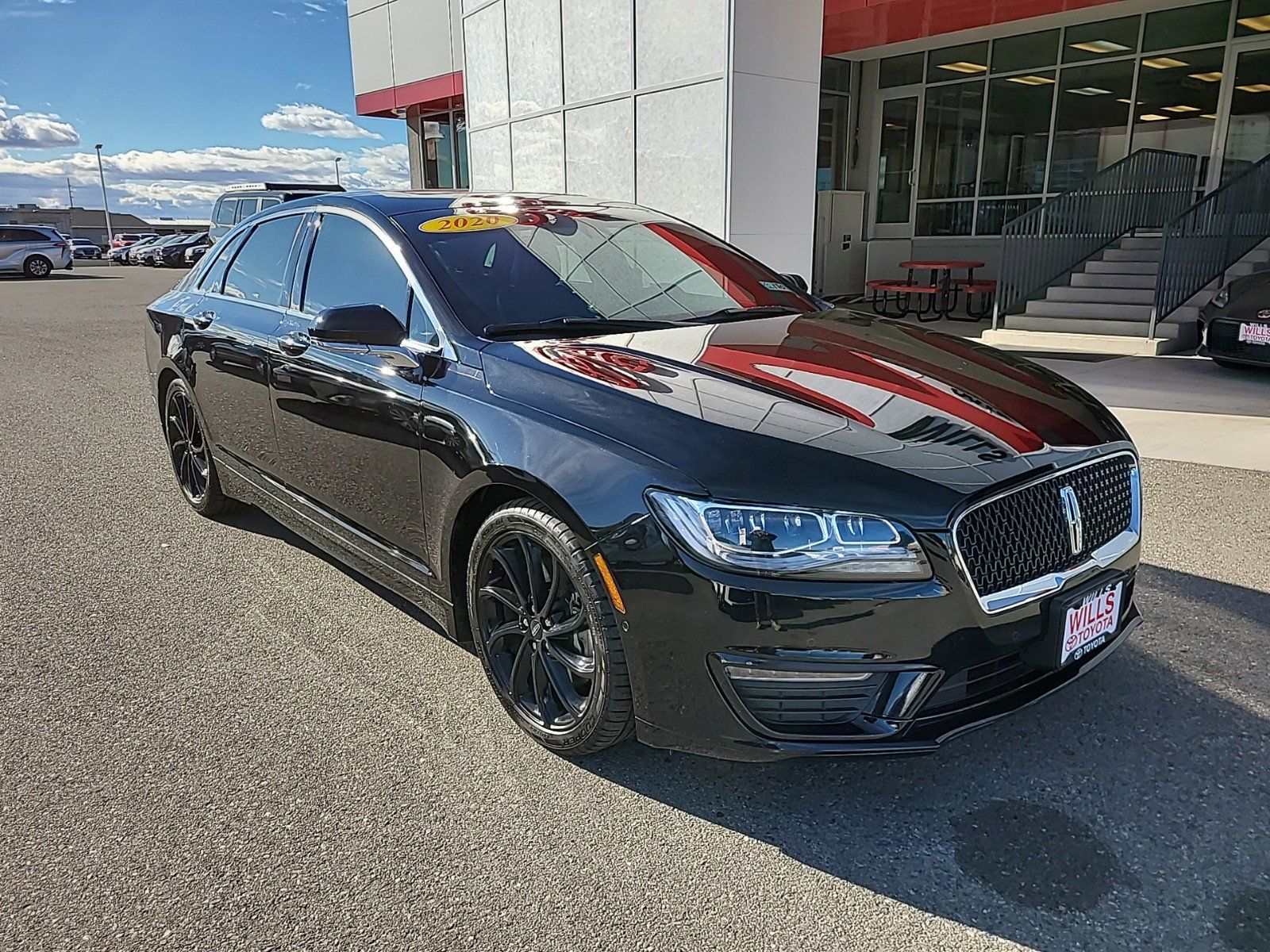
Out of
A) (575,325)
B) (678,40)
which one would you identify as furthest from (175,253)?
(575,325)

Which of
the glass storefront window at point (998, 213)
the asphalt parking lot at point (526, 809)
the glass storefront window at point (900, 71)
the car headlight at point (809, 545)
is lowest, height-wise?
the asphalt parking lot at point (526, 809)

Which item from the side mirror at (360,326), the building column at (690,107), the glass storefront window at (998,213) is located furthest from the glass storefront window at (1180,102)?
the side mirror at (360,326)

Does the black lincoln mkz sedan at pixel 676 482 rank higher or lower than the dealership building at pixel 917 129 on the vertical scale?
lower

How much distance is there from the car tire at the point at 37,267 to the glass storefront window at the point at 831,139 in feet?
87.6

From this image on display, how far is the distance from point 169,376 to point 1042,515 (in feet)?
14.9

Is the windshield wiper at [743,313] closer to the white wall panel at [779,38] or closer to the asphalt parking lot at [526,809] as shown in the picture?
the asphalt parking lot at [526,809]

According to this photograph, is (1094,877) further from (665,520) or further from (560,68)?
(560,68)

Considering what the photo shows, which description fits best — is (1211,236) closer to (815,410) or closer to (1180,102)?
(1180,102)

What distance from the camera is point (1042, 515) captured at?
2.43m

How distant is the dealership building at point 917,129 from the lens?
9.04 m

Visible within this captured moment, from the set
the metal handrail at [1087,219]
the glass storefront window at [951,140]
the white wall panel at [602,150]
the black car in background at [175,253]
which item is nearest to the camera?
the white wall panel at [602,150]

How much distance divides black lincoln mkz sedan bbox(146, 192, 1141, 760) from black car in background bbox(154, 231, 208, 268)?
37.0 metres

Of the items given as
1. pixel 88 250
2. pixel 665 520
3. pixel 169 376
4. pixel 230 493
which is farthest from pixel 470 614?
pixel 88 250

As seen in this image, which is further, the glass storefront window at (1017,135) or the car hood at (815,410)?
the glass storefront window at (1017,135)
